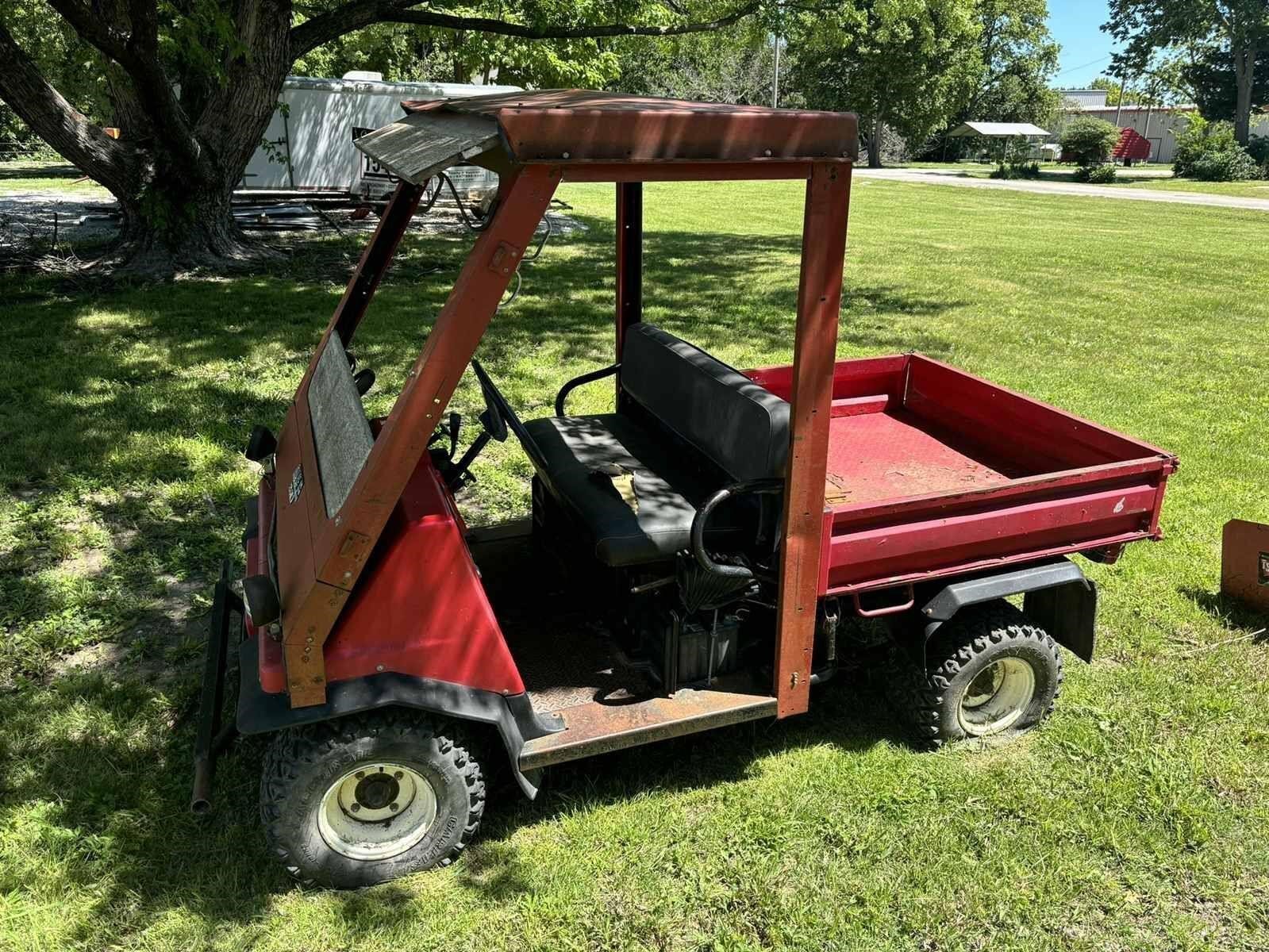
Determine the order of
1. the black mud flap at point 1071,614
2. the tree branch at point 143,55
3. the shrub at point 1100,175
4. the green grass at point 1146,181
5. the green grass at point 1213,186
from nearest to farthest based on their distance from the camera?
the black mud flap at point 1071,614 < the tree branch at point 143,55 < the green grass at point 1213,186 < the green grass at point 1146,181 < the shrub at point 1100,175

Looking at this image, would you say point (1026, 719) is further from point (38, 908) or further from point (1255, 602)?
point (38, 908)

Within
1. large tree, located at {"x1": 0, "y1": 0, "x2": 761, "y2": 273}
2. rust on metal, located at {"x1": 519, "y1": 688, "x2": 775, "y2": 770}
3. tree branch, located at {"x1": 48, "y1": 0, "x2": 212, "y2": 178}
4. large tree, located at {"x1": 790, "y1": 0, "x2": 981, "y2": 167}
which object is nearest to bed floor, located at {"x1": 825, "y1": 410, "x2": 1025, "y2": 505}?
rust on metal, located at {"x1": 519, "y1": 688, "x2": 775, "y2": 770}

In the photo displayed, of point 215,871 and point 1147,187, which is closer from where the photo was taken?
point 215,871

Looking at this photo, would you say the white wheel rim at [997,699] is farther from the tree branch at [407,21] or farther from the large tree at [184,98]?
the tree branch at [407,21]

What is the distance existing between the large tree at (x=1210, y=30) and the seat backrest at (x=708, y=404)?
49.9 metres

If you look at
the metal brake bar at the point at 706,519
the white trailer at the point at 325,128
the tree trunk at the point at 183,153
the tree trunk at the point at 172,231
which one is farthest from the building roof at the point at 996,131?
the metal brake bar at the point at 706,519

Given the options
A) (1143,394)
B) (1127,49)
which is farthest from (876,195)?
(1127,49)

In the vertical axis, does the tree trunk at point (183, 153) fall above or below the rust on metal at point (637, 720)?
above

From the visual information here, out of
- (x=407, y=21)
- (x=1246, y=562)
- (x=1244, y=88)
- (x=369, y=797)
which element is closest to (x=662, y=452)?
(x=369, y=797)

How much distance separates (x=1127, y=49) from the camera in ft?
169

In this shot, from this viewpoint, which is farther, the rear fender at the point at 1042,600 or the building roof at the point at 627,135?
the rear fender at the point at 1042,600

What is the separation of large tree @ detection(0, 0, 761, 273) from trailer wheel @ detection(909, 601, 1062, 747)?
8.59m

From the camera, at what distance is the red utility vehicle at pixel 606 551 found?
2.46m

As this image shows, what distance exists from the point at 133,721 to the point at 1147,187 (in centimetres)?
3755
